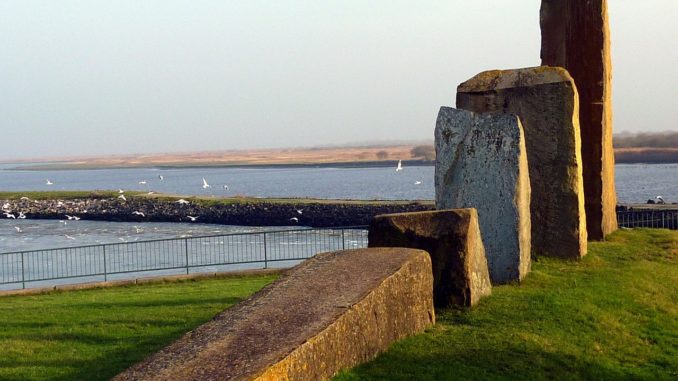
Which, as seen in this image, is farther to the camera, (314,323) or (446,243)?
(446,243)

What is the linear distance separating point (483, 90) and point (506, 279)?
369 cm

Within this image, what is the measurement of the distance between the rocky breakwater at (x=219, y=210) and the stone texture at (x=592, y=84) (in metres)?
41.0

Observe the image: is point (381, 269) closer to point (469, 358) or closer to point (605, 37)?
point (469, 358)

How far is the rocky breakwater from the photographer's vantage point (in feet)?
220

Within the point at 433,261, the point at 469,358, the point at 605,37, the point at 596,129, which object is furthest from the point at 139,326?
the point at 605,37

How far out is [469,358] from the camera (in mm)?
9633

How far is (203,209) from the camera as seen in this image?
79.7m

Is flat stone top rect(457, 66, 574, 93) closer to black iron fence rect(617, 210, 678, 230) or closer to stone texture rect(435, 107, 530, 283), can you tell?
stone texture rect(435, 107, 530, 283)

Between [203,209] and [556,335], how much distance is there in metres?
70.4

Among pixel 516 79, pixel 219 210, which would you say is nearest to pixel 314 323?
pixel 516 79

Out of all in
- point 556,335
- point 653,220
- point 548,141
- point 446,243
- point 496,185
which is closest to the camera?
point 556,335

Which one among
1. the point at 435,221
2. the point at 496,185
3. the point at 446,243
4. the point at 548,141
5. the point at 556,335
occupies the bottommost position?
the point at 556,335

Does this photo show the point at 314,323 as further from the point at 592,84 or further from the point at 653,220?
the point at 653,220

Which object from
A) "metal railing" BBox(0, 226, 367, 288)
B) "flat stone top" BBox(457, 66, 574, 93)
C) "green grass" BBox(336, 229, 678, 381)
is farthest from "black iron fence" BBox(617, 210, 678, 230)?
"green grass" BBox(336, 229, 678, 381)
